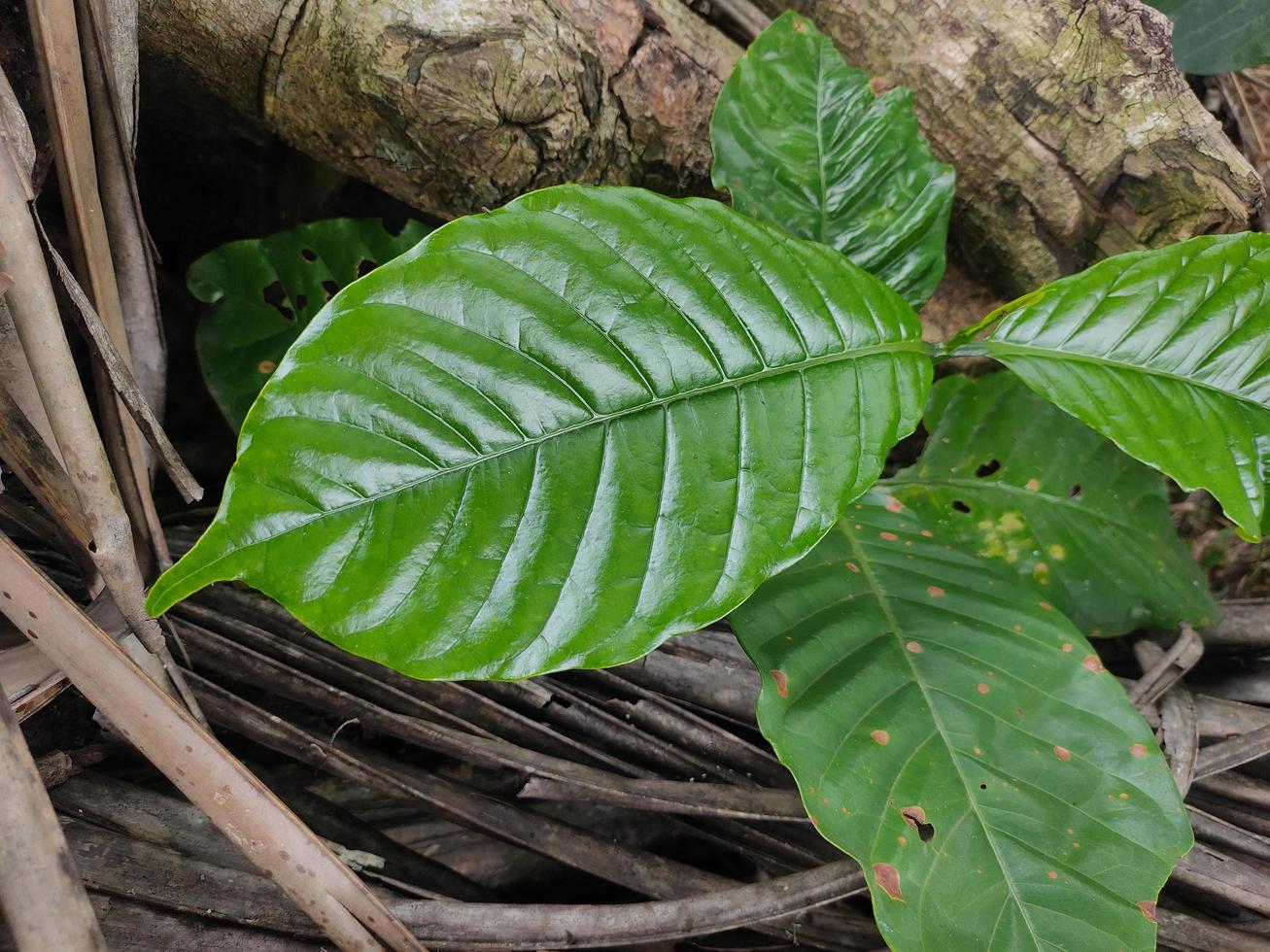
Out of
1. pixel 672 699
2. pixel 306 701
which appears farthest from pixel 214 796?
pixel 672 699

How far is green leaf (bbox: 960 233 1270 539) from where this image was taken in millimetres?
1094

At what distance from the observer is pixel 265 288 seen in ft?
4.78

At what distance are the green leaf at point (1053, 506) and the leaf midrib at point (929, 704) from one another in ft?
0.77

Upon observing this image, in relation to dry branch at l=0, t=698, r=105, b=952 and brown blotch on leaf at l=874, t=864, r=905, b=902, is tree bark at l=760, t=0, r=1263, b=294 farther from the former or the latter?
dry branch at l=0, t=698, r=105, b=952

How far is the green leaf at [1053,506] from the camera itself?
1395 mm

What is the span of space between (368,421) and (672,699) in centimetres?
70

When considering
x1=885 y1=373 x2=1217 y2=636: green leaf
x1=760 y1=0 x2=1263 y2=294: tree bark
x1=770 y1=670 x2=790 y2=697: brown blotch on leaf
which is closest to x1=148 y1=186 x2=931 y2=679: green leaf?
x1=770 y1=670 x2=790 y2=697: brown blotch on leaf

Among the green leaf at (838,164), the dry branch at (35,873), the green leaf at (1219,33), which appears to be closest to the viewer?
the dry branch at (35,873)

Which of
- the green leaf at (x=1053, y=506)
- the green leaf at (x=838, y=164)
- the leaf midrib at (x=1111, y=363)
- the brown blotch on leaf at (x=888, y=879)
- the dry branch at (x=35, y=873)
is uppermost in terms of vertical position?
the green leaf at (x=838, y=164)

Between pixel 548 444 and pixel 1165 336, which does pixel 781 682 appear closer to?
pixel 548 444

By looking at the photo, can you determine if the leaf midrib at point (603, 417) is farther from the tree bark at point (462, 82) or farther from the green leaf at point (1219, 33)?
the green leaf at point (1219, 33)

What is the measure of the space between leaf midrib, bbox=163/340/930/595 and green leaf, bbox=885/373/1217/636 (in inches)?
14.6

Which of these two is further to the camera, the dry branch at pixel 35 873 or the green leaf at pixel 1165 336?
the green leaf at pixel 1165 336

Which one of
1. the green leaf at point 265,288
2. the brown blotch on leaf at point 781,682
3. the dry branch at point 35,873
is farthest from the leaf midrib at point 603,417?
the green leaf at point 265,288
